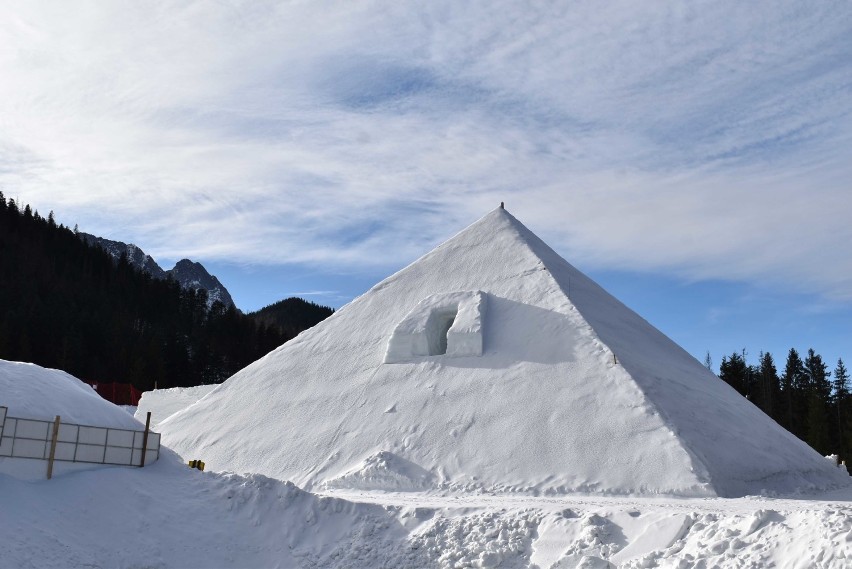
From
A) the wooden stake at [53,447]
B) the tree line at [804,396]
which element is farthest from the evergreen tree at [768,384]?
the wooden stake at [53,447]

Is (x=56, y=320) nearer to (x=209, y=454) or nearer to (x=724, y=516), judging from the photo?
(x=209, y=454)

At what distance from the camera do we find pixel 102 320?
7625 cm

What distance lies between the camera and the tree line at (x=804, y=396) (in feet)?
170

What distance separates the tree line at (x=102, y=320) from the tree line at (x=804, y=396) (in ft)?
161

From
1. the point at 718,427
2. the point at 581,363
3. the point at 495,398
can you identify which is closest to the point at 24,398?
the point at 495,398

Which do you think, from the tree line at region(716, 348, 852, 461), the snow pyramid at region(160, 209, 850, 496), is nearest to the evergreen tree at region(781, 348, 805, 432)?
the tree line at region(716, 348, 852, 461)

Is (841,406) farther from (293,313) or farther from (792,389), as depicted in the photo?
(293,313)

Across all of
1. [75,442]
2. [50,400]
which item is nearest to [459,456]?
[75,442]

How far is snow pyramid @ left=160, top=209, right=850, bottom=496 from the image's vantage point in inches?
586

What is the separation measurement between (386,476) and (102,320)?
6814cm

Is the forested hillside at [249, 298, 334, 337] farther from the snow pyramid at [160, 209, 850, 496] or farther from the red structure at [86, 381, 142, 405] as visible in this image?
the snow pyramid at [160, 209, 850, 496]

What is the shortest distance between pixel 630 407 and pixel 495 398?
3.00m

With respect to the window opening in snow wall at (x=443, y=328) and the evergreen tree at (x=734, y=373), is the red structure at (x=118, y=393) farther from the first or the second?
the evergreen tree at (x=734, y=373)

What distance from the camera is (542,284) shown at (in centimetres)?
1995
